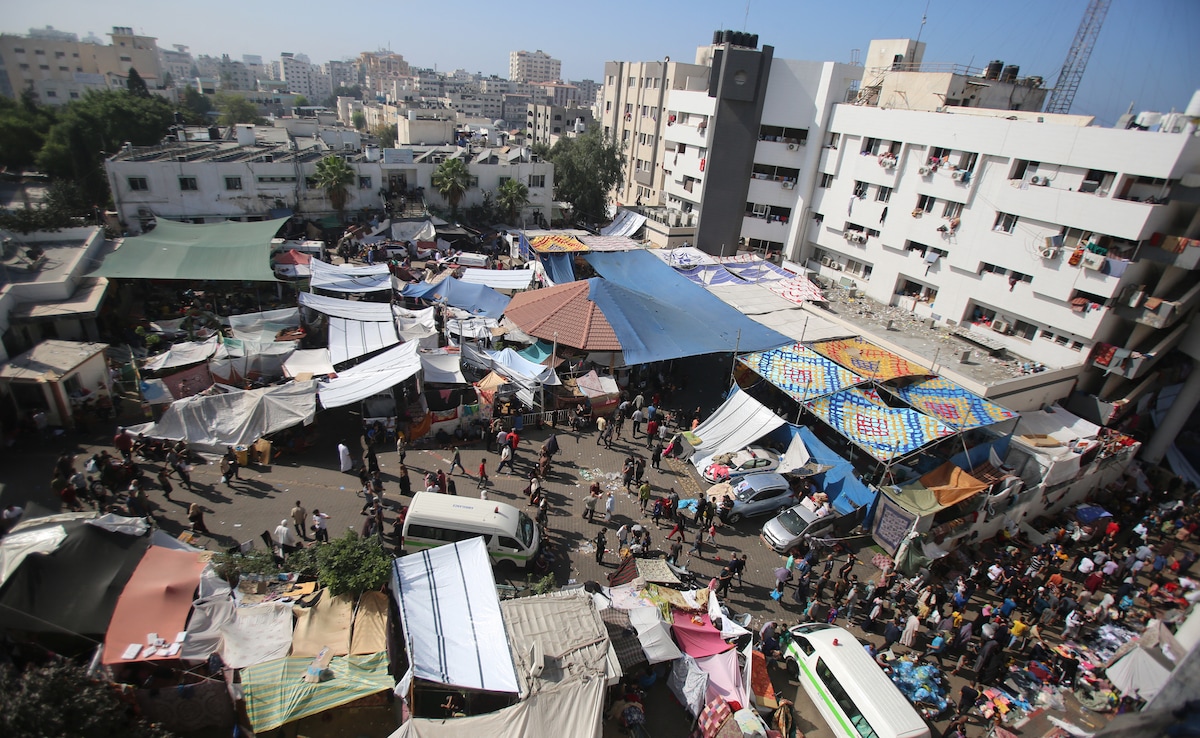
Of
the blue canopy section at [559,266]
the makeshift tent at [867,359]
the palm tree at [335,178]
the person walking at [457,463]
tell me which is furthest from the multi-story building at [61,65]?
the makeshift tent at [867,359]

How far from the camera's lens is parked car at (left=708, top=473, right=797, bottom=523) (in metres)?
15.1

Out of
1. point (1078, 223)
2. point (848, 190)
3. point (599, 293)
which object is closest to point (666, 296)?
point (599, 293)

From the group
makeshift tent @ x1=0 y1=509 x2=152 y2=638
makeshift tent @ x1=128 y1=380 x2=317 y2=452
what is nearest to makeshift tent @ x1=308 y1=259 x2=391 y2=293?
makeshift tent @ x1=128 y1=380 x2=317 y2=452

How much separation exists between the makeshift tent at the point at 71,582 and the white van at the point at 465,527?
4661 mm

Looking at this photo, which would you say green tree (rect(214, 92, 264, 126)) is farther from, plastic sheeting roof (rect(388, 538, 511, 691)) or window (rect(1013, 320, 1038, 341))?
window (rect(1013, 320, 1038, 341))

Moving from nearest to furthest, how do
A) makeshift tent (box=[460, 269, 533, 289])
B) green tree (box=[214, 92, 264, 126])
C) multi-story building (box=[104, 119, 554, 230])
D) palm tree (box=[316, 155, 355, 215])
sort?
makeshift tent (box=[460, 269, 533, 289]) → multi-story building (box=[104, 119, 554, 230]) → palm tree (box=[316, 155, 355, 215]) → green tree (box=[214, 92, 264, 126])

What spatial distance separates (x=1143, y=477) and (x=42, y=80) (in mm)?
110636

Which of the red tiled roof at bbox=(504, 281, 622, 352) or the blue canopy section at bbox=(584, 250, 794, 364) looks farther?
the blue canopy section at bbox=(584, 250, 794, 364)

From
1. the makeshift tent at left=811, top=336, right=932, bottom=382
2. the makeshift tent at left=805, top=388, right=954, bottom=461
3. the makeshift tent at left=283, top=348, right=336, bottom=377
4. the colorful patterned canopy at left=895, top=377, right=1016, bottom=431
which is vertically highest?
the makeshift tent at left=811, top=336, right=932, bottom=382

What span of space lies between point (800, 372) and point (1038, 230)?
33.2 feet

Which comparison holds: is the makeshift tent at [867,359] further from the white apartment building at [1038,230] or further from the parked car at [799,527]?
the parked car at [799,527]

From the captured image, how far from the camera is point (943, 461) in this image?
15859mm

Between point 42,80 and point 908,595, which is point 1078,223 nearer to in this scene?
point 908,595

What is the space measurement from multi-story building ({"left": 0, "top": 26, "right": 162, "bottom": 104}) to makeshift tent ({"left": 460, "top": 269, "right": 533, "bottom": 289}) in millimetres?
71095
